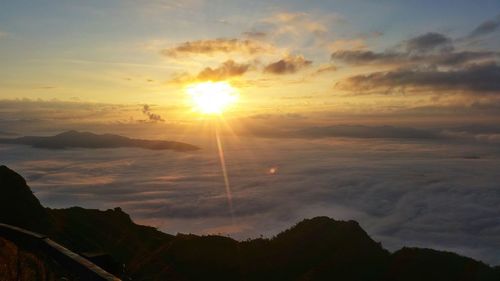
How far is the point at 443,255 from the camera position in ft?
112

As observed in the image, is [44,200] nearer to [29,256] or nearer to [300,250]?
[300,250]

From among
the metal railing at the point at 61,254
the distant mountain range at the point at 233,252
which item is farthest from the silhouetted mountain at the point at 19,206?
the metal railing at the point at 61,254

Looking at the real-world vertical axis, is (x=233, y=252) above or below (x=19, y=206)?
below

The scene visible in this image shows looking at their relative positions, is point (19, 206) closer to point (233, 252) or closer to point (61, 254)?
point (233, 252)

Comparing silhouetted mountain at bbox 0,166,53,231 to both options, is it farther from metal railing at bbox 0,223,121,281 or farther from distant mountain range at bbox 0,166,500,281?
metal railing at bbox 0,223,121,281

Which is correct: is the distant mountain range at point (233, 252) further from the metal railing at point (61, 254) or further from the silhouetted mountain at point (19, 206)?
the metal railing at point (61, 254)

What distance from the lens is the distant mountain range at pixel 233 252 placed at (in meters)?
29.8

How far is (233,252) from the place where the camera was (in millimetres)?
33719

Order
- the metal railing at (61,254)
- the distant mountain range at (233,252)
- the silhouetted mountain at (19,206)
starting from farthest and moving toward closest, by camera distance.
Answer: the distant mountain range at (233,252)
the silhouetted mountain at (19,206)
the metal railing at (61,254)

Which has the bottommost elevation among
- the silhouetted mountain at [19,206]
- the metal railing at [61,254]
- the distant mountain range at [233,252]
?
the distant mountain range at [233,252]

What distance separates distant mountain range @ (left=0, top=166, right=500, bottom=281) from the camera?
2980 centimetres

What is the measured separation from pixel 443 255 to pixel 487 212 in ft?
411

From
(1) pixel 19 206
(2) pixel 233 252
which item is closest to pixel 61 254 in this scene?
(1) pixel 19 206

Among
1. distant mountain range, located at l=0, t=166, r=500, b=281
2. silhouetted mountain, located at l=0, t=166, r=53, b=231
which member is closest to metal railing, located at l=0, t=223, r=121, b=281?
distant mountain range, located at l=0, t=166, r=500, b=281
